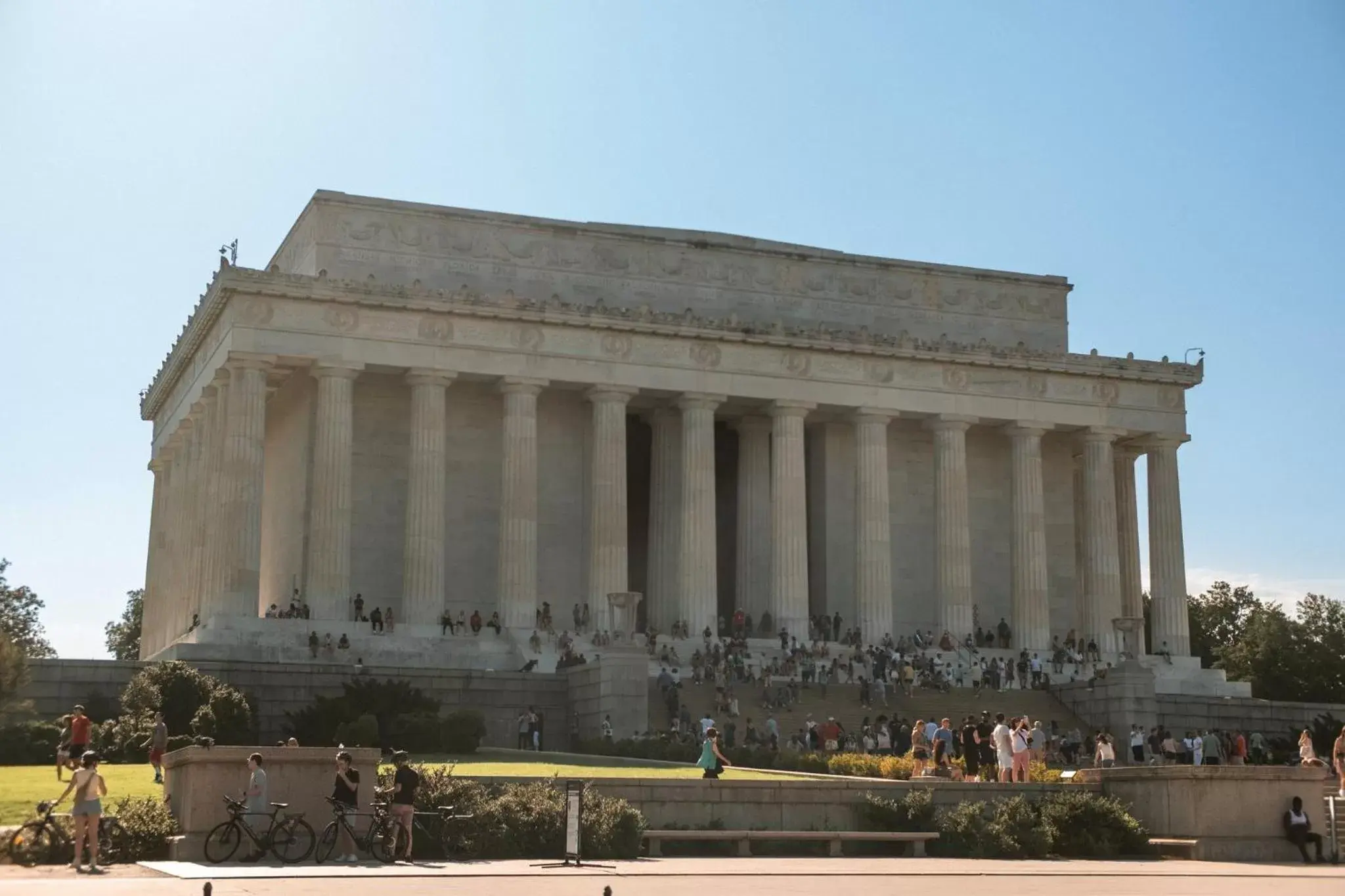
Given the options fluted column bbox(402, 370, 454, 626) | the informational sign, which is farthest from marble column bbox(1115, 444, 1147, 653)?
the informational sign

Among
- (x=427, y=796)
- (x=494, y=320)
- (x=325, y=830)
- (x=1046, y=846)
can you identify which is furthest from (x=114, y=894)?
(x=494, y=320)

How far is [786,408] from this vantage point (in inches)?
2758

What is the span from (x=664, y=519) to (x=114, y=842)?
45.3m

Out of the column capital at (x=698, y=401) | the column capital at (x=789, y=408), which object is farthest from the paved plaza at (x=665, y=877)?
the column capital at (x=789, y=408)

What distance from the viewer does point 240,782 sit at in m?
27.3

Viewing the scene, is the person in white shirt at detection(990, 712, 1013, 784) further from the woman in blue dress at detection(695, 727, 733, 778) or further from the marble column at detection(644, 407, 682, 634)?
the marble column at detection(644, 407, 682, 634)

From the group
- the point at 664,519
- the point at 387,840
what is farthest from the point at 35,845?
the point at 664,519

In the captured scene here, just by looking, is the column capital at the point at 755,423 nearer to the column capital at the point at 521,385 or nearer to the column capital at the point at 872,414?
the column capital at the point at 872,414

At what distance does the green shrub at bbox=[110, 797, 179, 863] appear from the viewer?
87.8 ft

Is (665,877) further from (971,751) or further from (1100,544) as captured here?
(1100,544)

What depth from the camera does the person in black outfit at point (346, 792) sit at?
27.1m

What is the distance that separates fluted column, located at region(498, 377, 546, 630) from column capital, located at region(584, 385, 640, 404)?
7.10 ft

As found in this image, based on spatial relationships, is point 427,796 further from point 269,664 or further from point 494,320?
point 494,320

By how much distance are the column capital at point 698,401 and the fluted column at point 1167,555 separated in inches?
760
